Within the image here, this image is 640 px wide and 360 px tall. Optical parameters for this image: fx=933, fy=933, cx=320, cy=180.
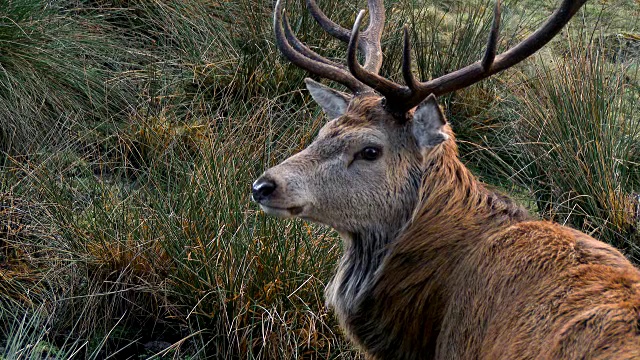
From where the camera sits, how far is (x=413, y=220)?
162 inches

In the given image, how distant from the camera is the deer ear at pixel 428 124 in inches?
157

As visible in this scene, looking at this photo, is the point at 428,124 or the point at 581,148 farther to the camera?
the point at 581,148

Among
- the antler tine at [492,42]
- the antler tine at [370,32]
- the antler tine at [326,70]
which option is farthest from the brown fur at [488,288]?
the antler tine at [370,32]

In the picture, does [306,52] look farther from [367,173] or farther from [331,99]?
[367,173]

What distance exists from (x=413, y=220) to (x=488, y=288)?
0.56 meters

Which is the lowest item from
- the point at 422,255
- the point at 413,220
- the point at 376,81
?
the point at 422,255

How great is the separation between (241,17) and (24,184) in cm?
269

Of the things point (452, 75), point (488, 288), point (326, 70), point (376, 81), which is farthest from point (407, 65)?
point (488, 288)

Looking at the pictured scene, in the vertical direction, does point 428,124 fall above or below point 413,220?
above

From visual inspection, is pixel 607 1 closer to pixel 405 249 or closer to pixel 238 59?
pixel 238 59

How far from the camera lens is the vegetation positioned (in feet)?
16.5

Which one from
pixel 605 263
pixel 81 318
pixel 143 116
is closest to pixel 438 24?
pixel 143 116

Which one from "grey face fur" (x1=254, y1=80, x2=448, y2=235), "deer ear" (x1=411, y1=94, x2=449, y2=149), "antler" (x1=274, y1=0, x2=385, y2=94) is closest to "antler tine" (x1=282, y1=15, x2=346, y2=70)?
"antler" (x1=274, y1=0, x2=385, y2=94)

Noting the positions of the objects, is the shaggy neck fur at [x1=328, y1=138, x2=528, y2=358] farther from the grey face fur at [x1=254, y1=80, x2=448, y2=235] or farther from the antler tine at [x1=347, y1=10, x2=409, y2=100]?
the antler tine at [x1=347, y1=10, x2=409, y2=100]
